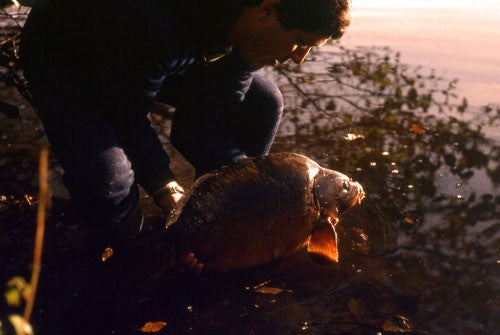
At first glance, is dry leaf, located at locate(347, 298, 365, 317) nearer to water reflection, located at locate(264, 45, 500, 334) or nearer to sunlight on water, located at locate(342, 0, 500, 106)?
water reflection, located at locate(264, 45, 500, 334)

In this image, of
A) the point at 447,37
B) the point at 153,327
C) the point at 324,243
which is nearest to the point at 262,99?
the point at 324,243

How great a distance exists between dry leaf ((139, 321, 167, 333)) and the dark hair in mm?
1824

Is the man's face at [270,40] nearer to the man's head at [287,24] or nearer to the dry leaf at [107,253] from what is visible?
the man's head at [287,24]

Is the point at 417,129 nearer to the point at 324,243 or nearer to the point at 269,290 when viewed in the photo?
the point at 324,243

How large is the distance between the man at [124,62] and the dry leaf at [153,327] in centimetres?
39

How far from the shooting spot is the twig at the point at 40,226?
2.44 metres

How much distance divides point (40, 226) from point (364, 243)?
7.85 feet

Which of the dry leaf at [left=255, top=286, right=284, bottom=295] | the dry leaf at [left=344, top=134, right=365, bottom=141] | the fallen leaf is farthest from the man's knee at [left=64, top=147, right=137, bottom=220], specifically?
the dry leaf at [left=344, top=134, right=365, bottom=141]

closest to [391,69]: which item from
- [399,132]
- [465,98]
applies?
[465,98]

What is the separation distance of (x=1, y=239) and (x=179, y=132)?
1.51m

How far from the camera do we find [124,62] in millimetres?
2117

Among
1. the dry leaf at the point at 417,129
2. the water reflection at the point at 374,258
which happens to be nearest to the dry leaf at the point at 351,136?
the water reflection at the point at 374,258

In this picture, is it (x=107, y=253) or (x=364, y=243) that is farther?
(x=364, y=243)

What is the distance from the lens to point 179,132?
342 cm
